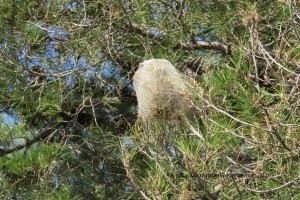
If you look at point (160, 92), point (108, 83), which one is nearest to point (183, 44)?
point (108, 83)

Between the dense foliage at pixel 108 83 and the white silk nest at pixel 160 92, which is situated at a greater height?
the white silk nest at pixel 160 92

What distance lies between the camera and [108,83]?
3059mm

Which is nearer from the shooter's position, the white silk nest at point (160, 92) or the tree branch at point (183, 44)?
the white silk nest at point (160, 92)

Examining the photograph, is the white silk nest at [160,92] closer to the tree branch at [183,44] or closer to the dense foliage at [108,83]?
the dense foliage at [108,83]

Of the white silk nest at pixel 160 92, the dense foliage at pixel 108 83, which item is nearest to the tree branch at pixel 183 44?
the dense foliage at pixel 108 83

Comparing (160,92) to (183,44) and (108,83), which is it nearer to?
(183,44)

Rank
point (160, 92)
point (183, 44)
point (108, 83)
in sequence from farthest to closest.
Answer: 1. point (108, 83)
2. point (183, 44)
3. point (160, 92)

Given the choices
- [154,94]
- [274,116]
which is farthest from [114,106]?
[274,116]

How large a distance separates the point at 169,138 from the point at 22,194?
3.16 feet

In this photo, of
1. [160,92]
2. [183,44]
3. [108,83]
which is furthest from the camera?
[108,83]

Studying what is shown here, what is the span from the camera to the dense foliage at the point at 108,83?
7.02 feet

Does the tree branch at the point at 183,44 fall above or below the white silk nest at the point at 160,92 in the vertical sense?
below

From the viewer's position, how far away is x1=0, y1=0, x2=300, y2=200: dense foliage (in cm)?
214

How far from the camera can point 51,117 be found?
3.17 m
